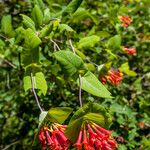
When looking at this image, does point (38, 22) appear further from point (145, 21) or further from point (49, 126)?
point (145, 21)

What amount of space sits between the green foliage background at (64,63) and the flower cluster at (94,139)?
266mm

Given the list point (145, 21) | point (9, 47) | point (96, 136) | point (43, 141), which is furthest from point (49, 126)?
point (145, 21)

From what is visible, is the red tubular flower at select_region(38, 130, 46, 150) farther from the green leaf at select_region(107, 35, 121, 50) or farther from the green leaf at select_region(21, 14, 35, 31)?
the green leaf at select_region(107, 35, 121, 50)

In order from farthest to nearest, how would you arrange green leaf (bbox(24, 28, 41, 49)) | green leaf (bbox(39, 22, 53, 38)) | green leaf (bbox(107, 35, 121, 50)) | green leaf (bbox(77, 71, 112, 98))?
green leaf (bbox(107, 35, 121, 50)) → green leaf (bbox(39, 22, 53, 38)) → green leaf (bbox(24, 28, 41, 49)) → green leaf (bbox(77, 71, 112, 98))

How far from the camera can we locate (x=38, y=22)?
6.02 ft

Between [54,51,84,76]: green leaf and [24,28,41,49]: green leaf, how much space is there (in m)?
0.13

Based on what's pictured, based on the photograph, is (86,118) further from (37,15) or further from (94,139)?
(37,15)

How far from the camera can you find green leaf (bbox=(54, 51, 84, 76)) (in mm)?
1524

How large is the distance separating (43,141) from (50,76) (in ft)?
3.01


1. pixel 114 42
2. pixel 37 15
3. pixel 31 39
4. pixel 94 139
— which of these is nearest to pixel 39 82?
pixel 31 39

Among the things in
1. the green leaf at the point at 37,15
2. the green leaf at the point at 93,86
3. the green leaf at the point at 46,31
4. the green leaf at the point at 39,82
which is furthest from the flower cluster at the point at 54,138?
the green leaf at the point at 37,15

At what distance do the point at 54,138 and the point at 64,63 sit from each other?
0.99ft

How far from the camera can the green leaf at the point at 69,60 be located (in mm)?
1524

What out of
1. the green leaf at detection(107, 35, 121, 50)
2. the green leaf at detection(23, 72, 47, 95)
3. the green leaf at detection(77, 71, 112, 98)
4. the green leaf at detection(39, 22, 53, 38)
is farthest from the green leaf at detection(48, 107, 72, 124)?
the green leaf at detection(107, 35, 121, 50)
